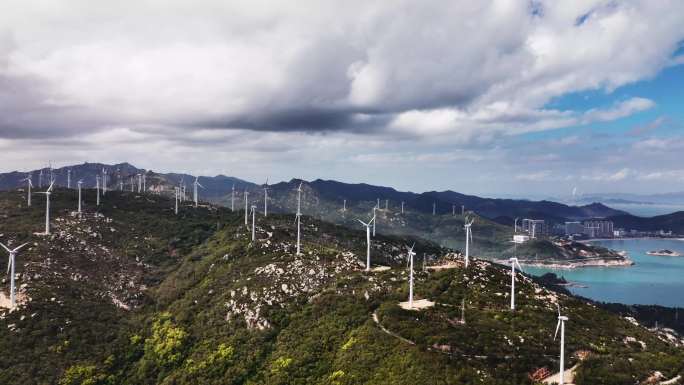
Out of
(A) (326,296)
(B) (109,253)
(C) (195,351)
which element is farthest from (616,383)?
(B) (109,253)

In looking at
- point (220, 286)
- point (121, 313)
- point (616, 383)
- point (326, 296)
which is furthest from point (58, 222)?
point (616, 383)

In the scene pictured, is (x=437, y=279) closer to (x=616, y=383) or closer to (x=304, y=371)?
(x=304, y=371)

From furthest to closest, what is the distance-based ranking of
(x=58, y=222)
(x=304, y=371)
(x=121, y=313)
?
(x=58, y=222)
(x=121, y=313)
(x=304, y=371)

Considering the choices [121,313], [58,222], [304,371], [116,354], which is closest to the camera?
[304,371]

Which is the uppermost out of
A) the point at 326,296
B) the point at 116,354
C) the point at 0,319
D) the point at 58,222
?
the point at 58,222

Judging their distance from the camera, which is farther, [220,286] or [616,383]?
[220,286]

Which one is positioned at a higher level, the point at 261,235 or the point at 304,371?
the point at 261,235

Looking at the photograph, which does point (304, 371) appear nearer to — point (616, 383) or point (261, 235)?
point (616, 383)
